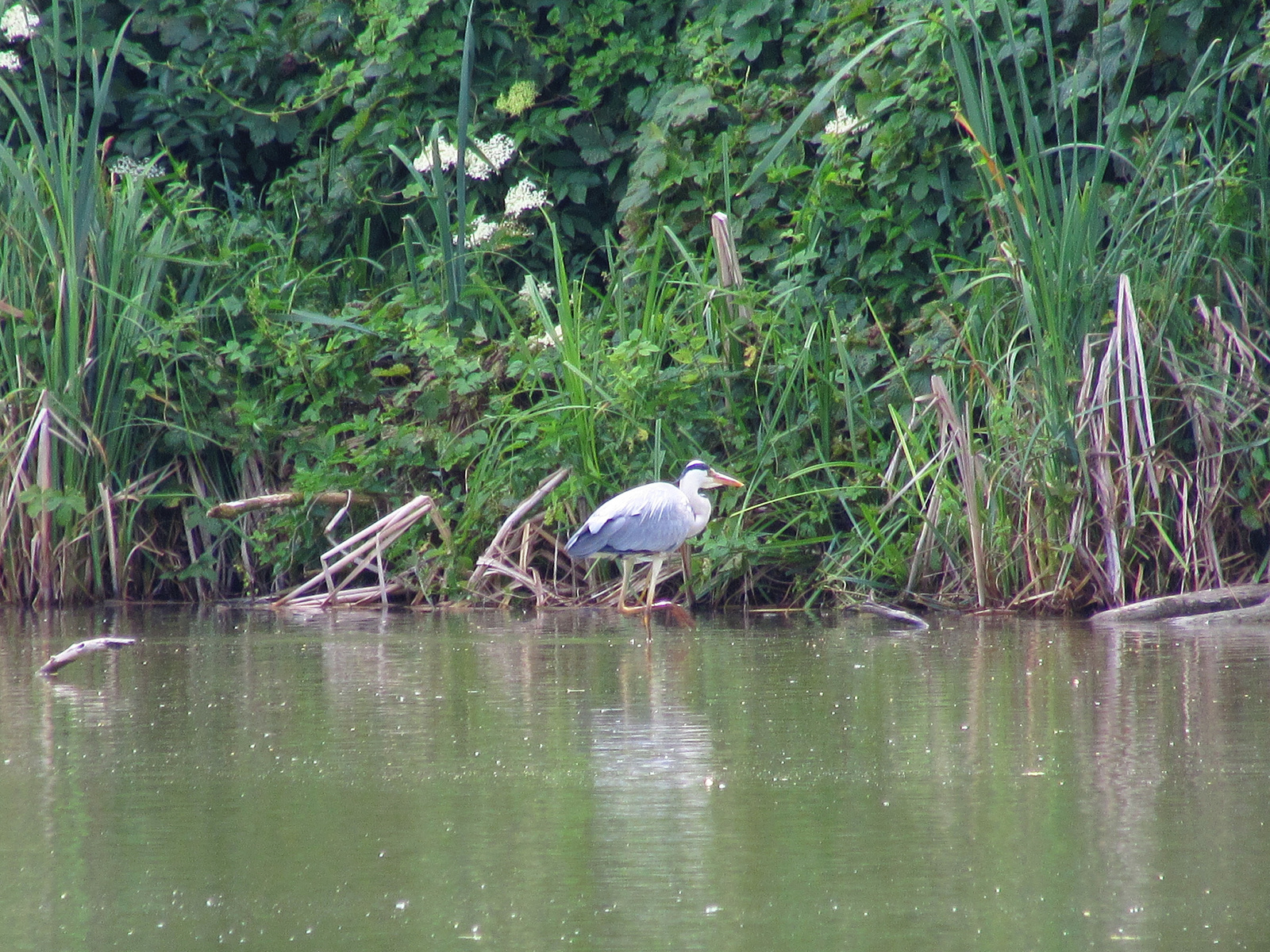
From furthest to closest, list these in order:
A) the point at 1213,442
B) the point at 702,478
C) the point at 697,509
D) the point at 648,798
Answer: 1. the point at 702,478
2. the point at 697,509
3. the point at 1213,442
4. the point at 648,798

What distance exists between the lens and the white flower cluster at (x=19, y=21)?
9198mm

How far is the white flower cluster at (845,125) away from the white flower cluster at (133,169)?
3.56 meters

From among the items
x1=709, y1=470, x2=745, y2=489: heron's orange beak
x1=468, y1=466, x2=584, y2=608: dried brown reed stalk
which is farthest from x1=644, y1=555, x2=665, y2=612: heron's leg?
x1=468, y1=466, x2=584, y2=608: dried brown reed stalk

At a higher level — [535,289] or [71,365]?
[535,289]

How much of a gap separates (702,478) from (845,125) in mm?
2151

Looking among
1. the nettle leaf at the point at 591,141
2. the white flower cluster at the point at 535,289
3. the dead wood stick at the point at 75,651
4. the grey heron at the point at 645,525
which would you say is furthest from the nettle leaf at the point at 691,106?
the dead wood stick at the point at 75,651

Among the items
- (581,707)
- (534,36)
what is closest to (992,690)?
(581,707)

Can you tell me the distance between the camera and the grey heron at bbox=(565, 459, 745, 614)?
281 inches

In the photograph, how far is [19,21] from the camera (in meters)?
9.22

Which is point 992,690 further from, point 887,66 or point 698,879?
point 887,66

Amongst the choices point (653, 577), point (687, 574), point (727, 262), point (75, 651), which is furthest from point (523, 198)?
point (75, 651)

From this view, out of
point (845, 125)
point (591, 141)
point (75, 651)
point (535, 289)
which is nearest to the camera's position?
point (75, 651)

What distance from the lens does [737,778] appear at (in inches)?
152

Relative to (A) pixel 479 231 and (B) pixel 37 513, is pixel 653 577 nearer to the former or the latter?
(A) pixel 479 231
